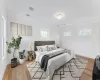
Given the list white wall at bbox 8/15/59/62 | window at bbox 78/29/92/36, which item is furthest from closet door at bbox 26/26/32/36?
window at bbox 78/29/92/36

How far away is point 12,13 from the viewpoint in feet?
12.3

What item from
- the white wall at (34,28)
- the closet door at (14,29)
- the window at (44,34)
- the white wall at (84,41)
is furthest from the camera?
the window at (44,34)

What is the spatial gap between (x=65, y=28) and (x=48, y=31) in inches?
64.0

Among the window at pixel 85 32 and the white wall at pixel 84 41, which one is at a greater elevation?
the window at pixel 85 32

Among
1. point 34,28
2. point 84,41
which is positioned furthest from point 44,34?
point 84,41

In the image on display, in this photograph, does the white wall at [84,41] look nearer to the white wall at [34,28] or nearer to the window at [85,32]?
the window at [85,32]

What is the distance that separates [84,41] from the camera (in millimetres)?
5016

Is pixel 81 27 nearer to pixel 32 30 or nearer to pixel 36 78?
pixel 32 30

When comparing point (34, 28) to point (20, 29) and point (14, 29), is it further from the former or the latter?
point (14, 29)

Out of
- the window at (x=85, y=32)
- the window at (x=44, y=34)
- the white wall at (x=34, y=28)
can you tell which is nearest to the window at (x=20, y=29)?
the white wall at (x=34, y=28)

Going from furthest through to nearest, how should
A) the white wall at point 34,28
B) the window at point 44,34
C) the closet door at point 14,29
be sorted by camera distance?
the window at point 44,34, the white wall at point 34,28, the closet door at point 14,29

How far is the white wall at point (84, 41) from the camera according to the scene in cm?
433

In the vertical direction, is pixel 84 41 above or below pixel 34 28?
below

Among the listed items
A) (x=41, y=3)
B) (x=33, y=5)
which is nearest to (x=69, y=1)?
(x=41, y=3)
